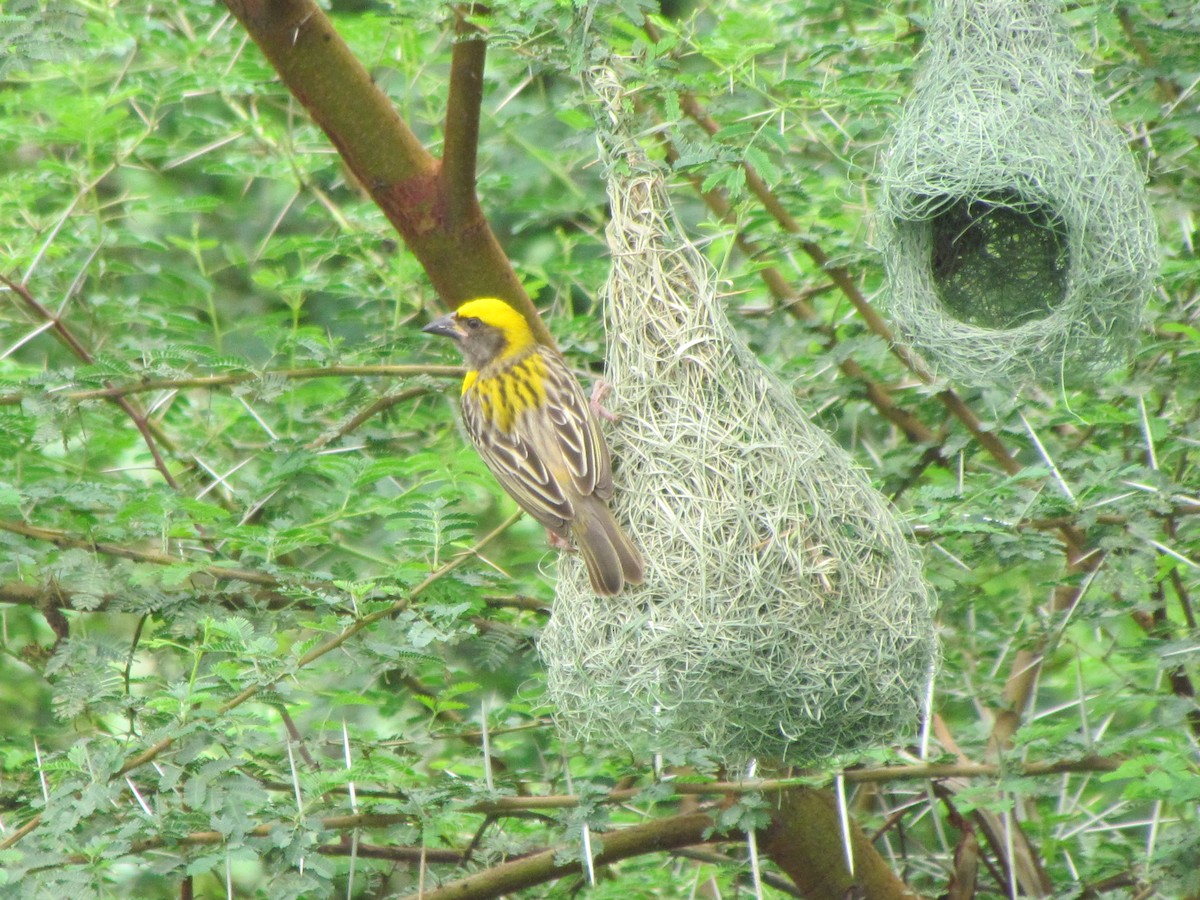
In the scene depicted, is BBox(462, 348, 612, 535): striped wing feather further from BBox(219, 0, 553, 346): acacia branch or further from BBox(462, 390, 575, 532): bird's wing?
BBox(219, 0, 553, 346): acacia branch

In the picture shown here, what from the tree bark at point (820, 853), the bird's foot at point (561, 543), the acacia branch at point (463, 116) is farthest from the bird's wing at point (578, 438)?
the tree bark at point (820, 853)

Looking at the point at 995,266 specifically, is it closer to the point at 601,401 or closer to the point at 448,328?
the point at 601,401

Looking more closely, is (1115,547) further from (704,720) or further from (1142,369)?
(704,720)

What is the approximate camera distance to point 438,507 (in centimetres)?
314

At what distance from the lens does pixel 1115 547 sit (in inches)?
125

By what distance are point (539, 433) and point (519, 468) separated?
12cm

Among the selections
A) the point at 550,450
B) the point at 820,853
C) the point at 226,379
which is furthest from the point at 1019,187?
the point at 226,379

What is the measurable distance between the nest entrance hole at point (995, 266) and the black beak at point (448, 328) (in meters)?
1.15

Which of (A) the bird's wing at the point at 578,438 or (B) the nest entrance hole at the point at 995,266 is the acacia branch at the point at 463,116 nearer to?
(A) the bird's wing at the point at 578,438

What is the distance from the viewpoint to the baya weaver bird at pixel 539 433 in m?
3.01

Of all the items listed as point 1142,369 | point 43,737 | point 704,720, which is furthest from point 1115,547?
point 43,737

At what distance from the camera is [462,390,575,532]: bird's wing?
10.4ft

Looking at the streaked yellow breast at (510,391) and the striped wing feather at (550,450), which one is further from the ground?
the streaked yellow breast at (510,391)

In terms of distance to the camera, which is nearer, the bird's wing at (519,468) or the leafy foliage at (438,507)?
the leafy foliage at (438,507)
